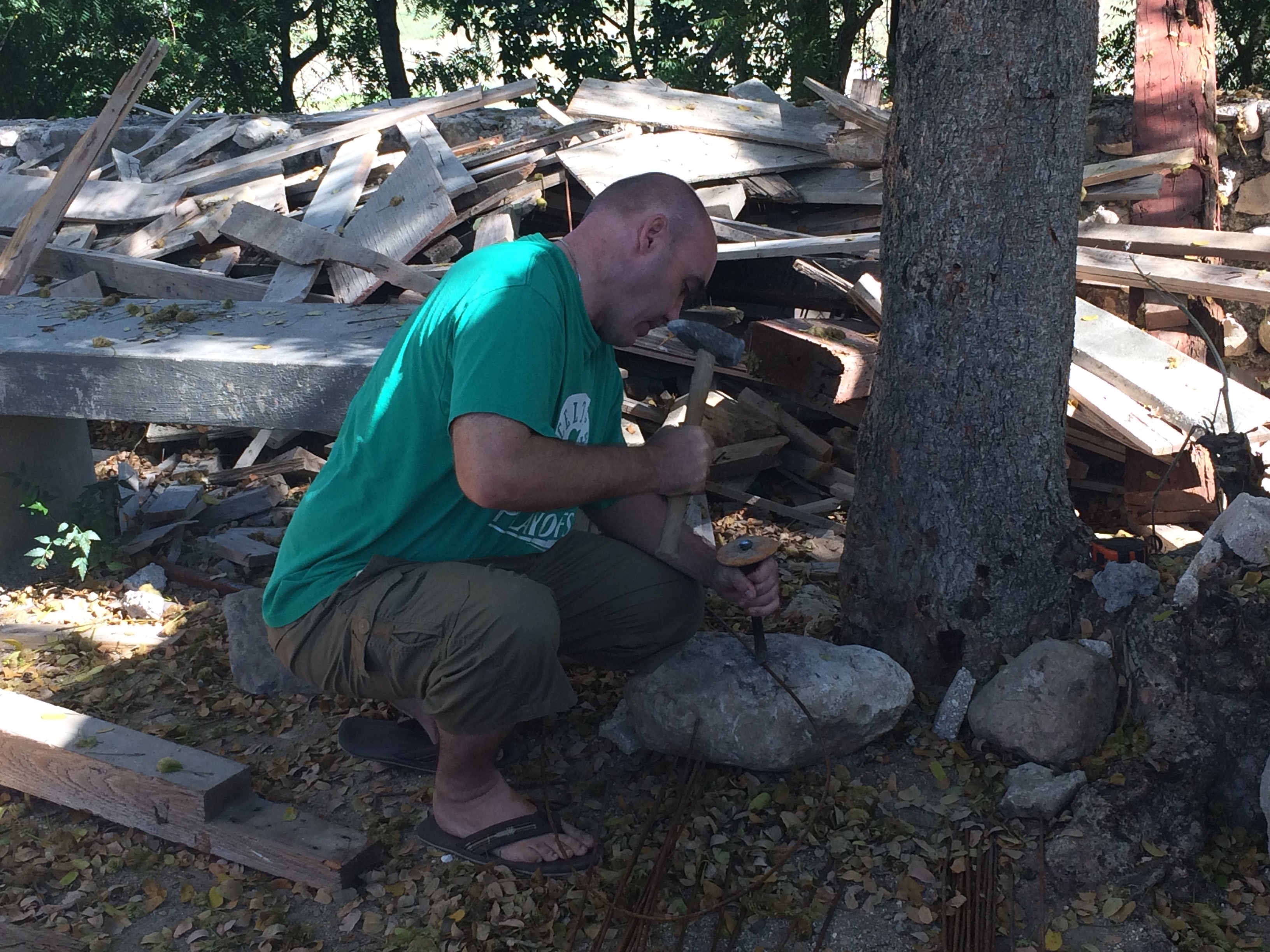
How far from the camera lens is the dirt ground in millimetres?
2385

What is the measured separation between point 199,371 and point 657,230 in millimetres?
1887

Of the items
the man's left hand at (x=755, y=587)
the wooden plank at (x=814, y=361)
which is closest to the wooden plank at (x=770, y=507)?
the wooden plank at (x=814, y=361)

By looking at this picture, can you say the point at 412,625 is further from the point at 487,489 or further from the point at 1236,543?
the point at 1236,543

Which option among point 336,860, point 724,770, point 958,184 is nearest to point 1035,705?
point 724,770

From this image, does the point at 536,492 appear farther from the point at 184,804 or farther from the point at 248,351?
the point at 248,351

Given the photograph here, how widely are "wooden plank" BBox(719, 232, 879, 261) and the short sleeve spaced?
281 centimetres

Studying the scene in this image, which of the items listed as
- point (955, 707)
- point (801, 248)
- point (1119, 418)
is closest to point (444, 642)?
point (955, 707)

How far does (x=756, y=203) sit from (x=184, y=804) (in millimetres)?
4329

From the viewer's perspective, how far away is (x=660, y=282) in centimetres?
A: 249

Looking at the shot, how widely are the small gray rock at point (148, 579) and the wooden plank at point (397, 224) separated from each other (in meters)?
1.69

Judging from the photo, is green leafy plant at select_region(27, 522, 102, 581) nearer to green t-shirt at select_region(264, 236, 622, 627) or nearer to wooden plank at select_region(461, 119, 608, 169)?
green t-shirt at select_region(264, 236, 622, 627)

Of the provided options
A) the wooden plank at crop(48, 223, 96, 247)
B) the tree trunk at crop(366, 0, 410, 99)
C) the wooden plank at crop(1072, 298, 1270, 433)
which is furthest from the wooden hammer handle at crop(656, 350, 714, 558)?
the tree trunk at crop(366, 0, 410, 99)

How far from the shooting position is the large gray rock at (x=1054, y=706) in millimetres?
2719

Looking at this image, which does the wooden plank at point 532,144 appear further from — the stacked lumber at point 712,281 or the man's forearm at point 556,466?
the man's forearm at point 556,466
